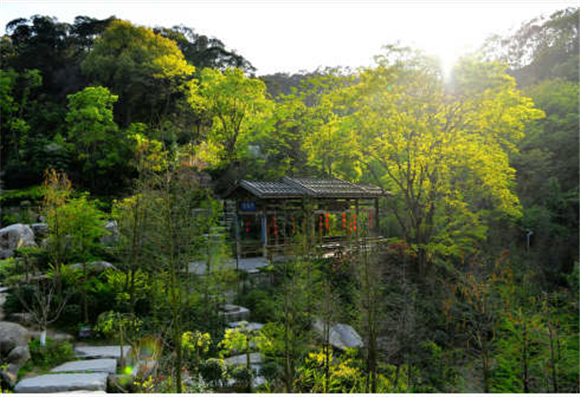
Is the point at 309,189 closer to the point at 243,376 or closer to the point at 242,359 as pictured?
the point at 242,359

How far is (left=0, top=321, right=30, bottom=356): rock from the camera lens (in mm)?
5640

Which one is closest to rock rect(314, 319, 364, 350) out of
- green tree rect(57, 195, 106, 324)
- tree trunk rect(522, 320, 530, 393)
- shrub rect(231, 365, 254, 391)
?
shrub rect(231, 365, 254, 391)

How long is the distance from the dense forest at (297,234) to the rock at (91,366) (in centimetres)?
29

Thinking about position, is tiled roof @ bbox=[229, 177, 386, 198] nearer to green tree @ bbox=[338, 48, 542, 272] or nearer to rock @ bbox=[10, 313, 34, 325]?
green tree @ bbox=[338, 48, 542, 272]

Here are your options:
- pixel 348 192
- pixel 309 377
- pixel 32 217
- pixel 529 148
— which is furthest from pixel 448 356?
pixel 32 217

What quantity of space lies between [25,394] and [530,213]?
12.2m

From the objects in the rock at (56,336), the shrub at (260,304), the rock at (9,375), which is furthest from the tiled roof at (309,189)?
the rock at (9,375)

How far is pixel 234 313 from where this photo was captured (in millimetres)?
7156

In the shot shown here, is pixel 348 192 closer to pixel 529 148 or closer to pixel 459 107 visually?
pixel 459 107

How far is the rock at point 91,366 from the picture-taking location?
17.3ft

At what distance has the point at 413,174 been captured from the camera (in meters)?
10.0

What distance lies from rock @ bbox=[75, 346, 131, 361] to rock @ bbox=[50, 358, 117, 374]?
0.18 meters

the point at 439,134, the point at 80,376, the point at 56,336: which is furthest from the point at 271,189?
the point at 80,376

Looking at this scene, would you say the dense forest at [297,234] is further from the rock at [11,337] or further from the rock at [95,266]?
the rock at [11,337]
